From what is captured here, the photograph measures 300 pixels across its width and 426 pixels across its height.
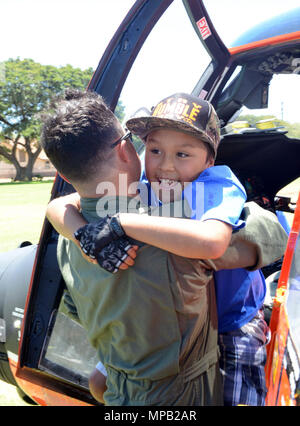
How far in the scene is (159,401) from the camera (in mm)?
1135

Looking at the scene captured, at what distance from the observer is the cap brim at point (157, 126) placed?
1242 mm

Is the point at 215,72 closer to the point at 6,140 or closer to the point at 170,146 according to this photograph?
the point at 170,146

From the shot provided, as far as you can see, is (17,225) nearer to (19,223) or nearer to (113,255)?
(19,223)

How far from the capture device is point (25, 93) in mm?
32812

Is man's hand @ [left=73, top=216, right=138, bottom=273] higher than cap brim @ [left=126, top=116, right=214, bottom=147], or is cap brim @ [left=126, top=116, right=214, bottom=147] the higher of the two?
cap brim @ [left=126, top=116, right=214, bottom=147]

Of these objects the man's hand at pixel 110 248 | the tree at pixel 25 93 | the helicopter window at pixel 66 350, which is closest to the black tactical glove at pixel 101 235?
the man's hand at pixel 110 248

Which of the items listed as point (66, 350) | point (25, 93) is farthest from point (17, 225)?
point (25, 93)

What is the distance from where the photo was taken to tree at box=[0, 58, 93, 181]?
32562 mm

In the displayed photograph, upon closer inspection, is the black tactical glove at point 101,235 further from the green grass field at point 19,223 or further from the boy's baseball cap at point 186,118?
the green grass field at point 19,223

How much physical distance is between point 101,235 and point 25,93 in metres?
34.7

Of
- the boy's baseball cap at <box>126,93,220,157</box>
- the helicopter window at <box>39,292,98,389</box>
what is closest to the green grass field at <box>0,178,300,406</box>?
the helicopter window at <box>39,292,98,389</box>

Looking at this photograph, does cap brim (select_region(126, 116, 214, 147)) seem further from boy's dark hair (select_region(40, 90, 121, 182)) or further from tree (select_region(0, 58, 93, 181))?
tree (select_region(0, 58, 93, 181))

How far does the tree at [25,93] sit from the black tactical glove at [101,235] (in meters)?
32.7
